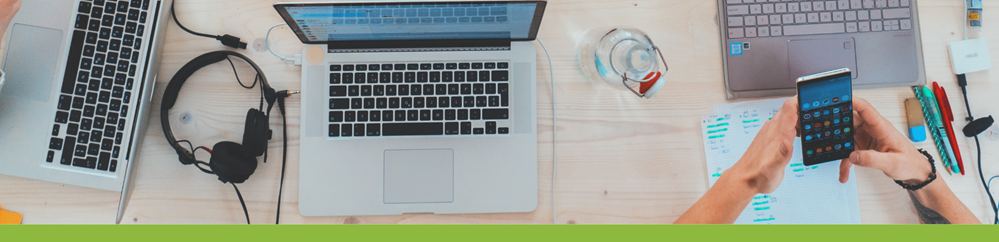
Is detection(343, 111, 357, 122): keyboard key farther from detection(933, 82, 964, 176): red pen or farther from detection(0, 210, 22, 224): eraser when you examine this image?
detection(933, 82, 964, 176): red pen

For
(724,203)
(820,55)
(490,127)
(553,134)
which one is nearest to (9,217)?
(490,127)

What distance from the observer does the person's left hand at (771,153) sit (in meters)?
0.82

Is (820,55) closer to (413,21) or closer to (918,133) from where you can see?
(918,133)

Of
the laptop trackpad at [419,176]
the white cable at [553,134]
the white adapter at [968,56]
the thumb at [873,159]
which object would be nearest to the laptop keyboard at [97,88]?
the laptop trackpad at [419,176]

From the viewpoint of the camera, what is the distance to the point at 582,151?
906 mm

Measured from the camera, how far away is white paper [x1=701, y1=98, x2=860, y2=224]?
2.91ft

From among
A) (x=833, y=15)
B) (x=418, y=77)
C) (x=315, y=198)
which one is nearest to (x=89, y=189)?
(x=315, y=198)

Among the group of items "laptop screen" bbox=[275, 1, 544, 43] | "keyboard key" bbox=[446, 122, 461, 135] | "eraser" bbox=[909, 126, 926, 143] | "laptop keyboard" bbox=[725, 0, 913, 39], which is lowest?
"eraser" bbox=[909, 126, 926, 143]

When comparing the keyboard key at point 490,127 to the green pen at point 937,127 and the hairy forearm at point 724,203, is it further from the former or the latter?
the green pen at point 937,127

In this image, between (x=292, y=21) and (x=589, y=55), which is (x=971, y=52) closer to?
(x=589, y=55)

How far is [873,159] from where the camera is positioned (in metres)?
0.82

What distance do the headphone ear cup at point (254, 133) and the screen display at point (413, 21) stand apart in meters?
0.16

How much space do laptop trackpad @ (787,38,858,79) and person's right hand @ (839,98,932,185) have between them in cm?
8

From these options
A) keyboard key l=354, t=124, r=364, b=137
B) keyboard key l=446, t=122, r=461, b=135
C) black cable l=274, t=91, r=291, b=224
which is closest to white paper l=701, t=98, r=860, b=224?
keyboard key l=446, t=122, r=461, b=135
